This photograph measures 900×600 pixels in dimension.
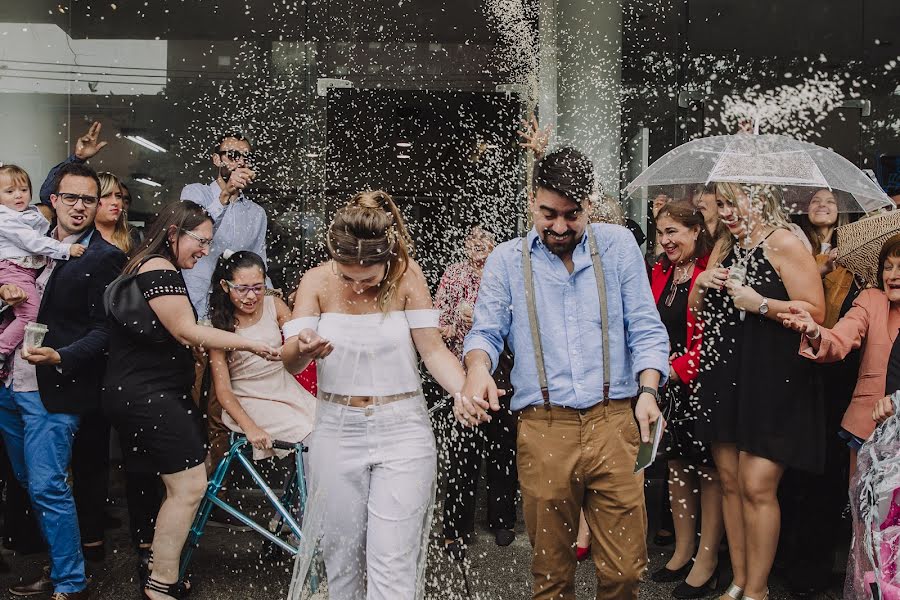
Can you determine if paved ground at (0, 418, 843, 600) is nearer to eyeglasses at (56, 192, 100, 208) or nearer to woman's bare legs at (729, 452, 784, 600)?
woman's bare legs at (729, 452, 784, 600)

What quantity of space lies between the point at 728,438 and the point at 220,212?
3.54 m

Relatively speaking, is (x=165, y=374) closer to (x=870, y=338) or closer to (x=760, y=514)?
(x=760, y=514)

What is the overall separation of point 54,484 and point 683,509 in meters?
3.36

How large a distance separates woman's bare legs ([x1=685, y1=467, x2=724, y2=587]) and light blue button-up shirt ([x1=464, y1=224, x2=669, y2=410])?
1.69 m

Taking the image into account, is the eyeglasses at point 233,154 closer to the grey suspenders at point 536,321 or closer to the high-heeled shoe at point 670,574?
the grey suspenders at point 536,321

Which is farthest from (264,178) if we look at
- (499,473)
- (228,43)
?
(499,473)

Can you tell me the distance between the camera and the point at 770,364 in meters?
4.23

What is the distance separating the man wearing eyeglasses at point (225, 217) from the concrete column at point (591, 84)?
2.71m

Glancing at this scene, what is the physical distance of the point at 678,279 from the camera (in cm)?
484

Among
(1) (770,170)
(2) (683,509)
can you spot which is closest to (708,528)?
(2) (683,509)

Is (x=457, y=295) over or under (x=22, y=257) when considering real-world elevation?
under

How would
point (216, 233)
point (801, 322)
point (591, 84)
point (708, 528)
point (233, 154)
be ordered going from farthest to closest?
point (591, 84)
point (233, 154)
point (216, 233)
point (708, 528)
point (801, 322)

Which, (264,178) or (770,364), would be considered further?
(264,178)

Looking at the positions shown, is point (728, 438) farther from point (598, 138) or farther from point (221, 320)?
point (598, 138)
